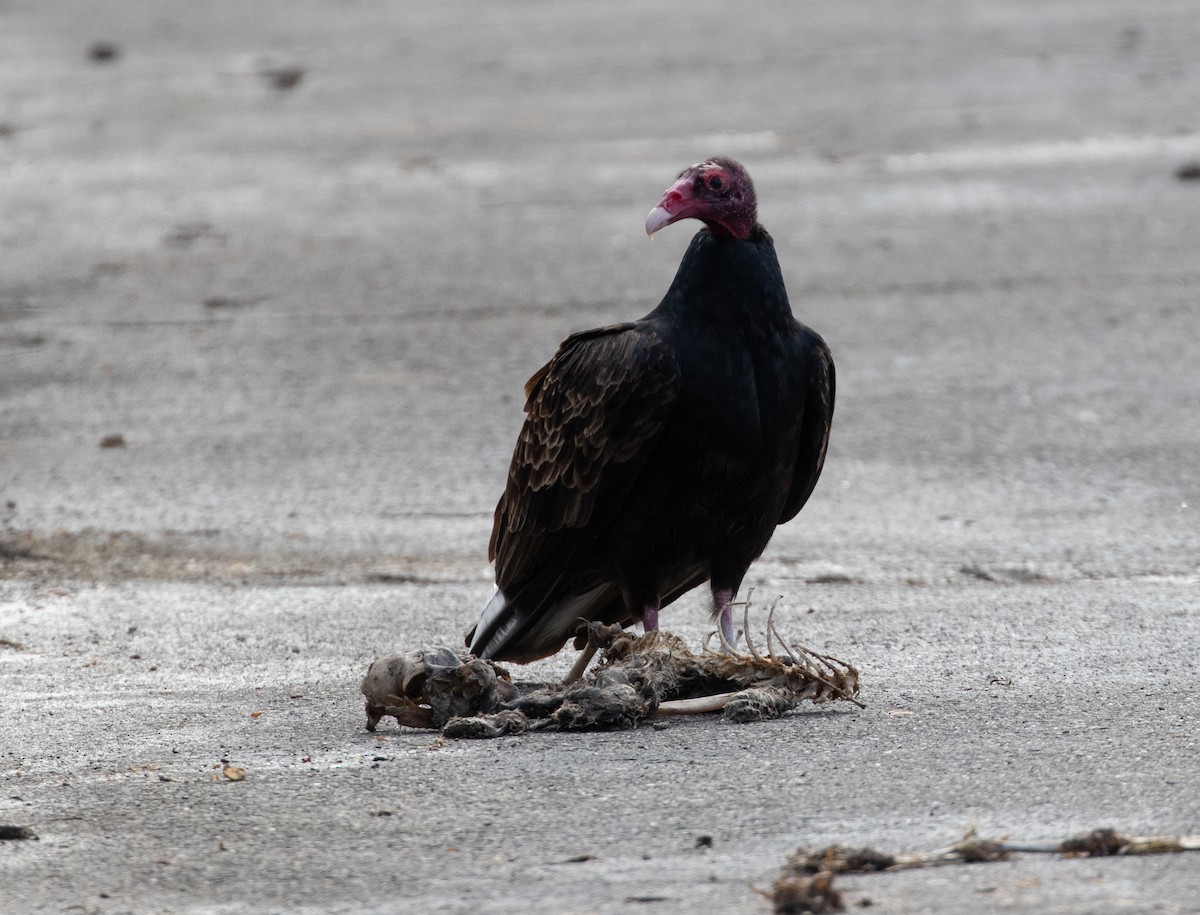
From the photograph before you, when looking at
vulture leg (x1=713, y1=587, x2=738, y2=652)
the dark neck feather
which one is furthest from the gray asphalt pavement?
the dark neck feather

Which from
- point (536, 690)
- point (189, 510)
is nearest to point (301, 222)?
point (189, 510)

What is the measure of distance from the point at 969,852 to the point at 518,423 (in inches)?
185

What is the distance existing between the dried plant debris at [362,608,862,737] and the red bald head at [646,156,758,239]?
1103 mm

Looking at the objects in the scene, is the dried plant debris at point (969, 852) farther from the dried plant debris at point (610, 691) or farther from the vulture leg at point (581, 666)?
the vulture leg at point (581, 666)

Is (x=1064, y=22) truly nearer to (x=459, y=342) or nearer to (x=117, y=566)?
(x=459, y=342)

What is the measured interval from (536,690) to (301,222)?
650 cm

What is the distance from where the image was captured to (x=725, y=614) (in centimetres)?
473

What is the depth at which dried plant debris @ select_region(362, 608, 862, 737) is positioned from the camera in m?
4.11

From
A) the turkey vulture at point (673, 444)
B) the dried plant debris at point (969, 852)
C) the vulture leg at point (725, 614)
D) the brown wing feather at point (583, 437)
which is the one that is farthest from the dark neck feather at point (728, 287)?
the dried plant debris at point (969, 852)

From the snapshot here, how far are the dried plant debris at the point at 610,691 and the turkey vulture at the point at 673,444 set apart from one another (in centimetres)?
37

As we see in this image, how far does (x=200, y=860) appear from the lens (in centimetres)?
329

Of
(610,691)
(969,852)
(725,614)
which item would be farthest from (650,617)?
(969,852)

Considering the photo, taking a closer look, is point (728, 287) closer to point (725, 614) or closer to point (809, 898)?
point (725, 614)

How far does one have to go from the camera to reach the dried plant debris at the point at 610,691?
4109 millimetres
